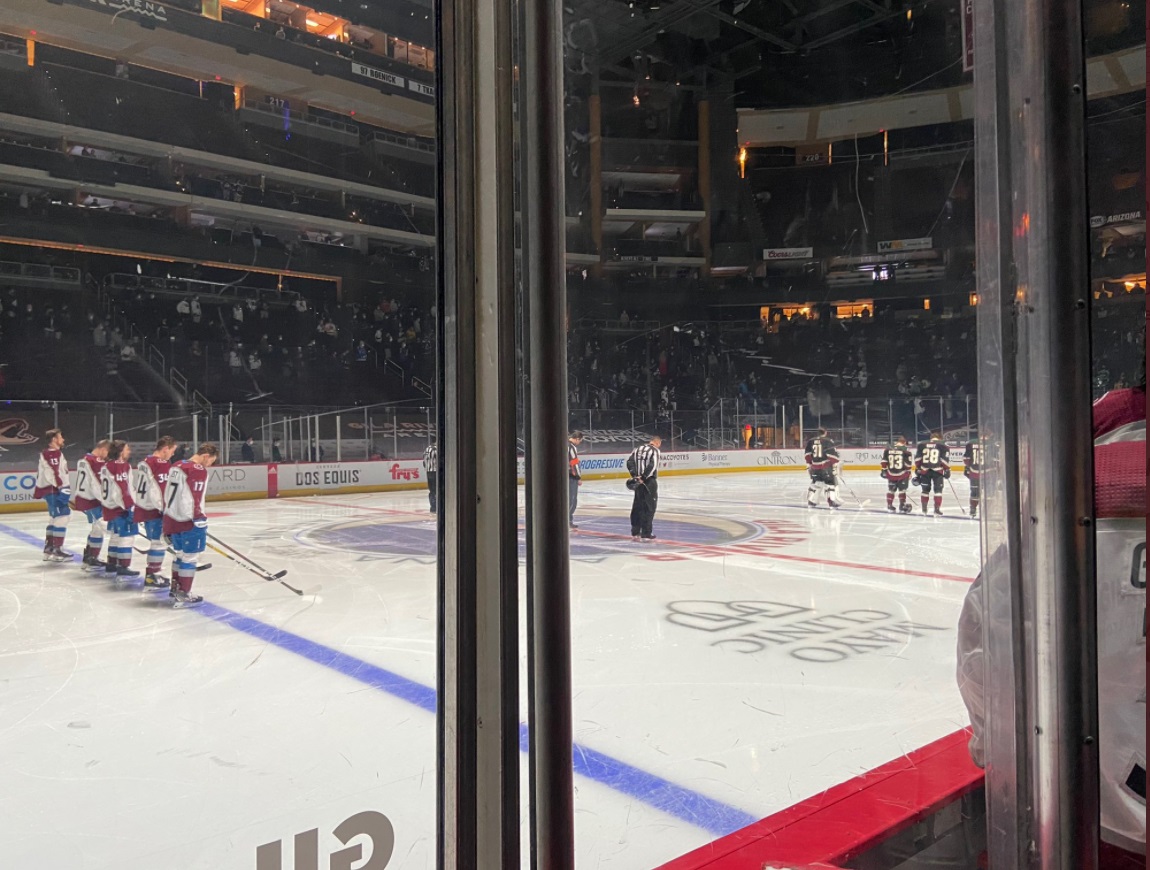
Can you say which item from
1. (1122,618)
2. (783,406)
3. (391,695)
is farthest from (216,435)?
(783,406)

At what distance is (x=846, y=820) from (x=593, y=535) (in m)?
4.01

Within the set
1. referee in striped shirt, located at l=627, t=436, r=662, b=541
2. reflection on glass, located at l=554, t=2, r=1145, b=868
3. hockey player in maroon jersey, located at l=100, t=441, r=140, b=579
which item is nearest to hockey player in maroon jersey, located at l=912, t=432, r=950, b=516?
reflection on glass, located at l=554, t=2, r=1145, b=868

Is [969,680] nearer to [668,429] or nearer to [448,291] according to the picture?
[448,291]

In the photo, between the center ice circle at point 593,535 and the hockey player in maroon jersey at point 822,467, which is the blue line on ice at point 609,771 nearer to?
the center ice circle at point 593,535

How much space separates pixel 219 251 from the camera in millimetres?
5809

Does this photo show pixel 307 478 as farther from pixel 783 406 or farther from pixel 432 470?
pixel 432 470

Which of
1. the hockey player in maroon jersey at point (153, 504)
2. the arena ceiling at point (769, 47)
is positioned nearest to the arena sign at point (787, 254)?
the arena ceiling at point (769, 47)

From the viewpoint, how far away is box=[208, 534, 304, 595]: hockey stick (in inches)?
166

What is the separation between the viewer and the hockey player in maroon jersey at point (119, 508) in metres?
3.93

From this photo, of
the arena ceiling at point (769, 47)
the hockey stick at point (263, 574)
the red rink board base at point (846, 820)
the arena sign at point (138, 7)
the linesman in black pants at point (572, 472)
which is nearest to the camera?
the linesman in black pants at point (572, 472)

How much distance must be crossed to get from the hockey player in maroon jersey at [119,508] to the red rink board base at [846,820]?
3.90 metres

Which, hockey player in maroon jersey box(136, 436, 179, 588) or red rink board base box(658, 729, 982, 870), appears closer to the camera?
red rink board base box(658, 729, 982, 870)

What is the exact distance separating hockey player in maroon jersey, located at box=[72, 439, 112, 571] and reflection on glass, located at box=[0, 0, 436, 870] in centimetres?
3

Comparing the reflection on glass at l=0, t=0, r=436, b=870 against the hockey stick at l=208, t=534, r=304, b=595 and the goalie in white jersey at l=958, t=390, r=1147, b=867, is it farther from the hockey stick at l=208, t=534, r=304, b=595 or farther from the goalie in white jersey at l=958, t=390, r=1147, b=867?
the goalie in white jersey at l=958, t=390, r=1147, b=867
